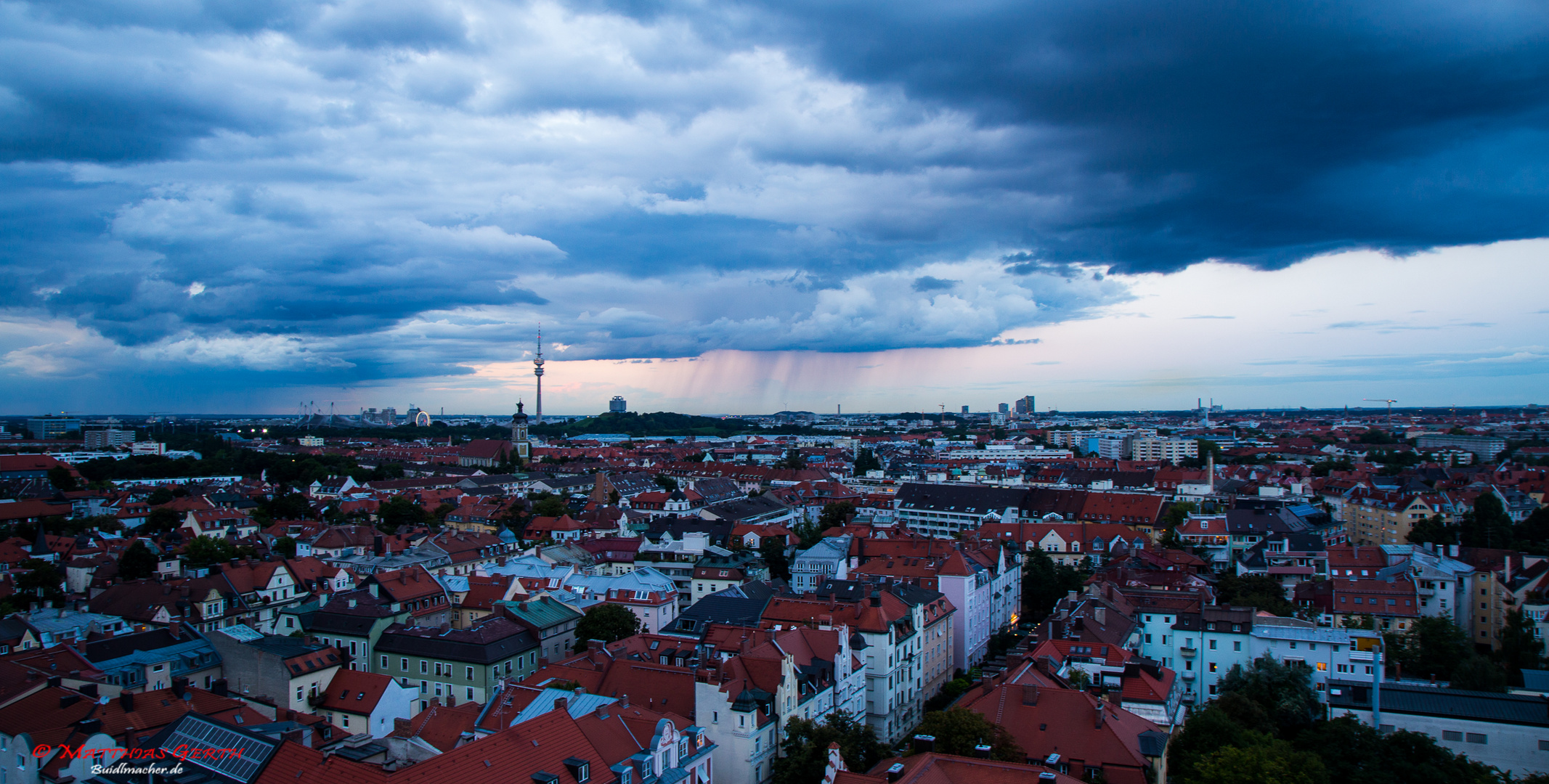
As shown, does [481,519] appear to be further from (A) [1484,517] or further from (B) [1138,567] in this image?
(A) [1484,517]

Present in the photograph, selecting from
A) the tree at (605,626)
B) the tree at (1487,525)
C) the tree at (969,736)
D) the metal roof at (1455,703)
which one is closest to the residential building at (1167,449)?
the tree at (1487,525)

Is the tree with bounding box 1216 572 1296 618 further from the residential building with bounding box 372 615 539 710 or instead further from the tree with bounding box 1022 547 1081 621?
the residential building with bounding box 372 615 539 710

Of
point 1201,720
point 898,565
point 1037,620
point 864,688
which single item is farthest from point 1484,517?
point 864,688

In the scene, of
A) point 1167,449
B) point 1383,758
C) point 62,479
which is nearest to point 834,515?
point 1383,758

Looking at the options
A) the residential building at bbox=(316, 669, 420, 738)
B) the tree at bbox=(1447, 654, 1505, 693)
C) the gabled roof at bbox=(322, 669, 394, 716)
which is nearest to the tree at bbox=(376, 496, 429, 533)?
the gabled roof at bbox=(322, 669, 394, 716)

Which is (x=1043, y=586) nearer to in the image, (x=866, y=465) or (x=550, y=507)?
(x=550, y=507)
